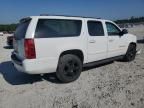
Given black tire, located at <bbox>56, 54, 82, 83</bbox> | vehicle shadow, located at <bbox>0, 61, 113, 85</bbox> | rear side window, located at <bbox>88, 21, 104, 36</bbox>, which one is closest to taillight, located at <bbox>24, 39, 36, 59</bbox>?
black tire, located at <bbox>56, 54, 82, 83</bbox>

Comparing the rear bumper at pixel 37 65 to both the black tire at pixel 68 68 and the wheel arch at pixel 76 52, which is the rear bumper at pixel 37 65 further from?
the wheel arch at pixel 76 52

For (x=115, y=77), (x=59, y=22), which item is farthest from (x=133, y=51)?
(x=59, y=22)

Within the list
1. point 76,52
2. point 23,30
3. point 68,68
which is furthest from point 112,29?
point 23,30

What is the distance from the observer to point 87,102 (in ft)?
15.1

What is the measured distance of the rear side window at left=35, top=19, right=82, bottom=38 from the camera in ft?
17.7

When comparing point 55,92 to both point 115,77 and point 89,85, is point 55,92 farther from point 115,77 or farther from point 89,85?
point 115,77

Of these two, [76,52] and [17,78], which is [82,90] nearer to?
[76,52]

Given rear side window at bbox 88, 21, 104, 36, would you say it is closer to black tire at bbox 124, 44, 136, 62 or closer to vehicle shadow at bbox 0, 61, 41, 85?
black tire at bbox 124, 44, 136, 62

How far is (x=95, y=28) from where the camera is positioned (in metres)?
6.84

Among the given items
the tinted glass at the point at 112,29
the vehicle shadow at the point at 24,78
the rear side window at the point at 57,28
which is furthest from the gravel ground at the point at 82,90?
the rear side window at the point at 57,28

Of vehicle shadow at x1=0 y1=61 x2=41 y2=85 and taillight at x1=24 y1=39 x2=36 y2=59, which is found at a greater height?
taillight at x1=24 y1=39 x2=36 y2=59

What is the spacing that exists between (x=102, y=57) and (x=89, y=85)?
1.65 meters

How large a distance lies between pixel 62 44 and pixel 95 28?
66.1 inches

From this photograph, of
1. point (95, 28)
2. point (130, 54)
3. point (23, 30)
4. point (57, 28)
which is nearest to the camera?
point (23, 30)
